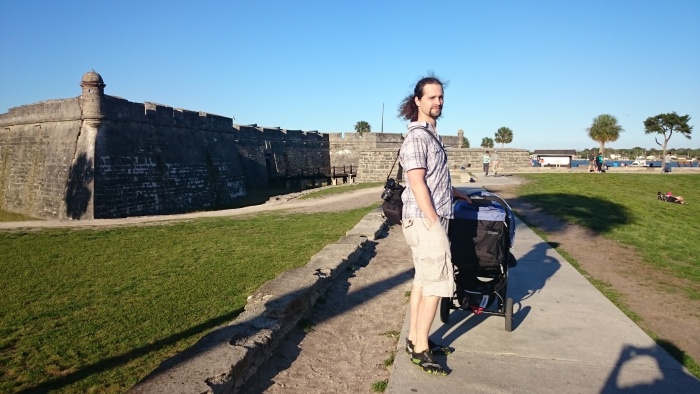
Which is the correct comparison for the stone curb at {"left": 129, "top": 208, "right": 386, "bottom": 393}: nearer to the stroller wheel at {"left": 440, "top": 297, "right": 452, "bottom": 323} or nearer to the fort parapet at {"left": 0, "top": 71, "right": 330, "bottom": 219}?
the stroller wheel at {"left": 440, "top": 297, "right": 452, "bottom": 323}

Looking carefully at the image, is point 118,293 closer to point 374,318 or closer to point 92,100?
point 374,318

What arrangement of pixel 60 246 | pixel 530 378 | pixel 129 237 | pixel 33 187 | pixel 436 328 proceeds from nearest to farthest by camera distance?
pixel 530 378 → pixel 436 328 → pixel 60 246 → pixel 129 237 → pixel 33 187

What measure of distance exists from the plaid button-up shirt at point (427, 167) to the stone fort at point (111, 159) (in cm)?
1473

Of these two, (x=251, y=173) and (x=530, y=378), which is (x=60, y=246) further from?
(x=251, y=173)

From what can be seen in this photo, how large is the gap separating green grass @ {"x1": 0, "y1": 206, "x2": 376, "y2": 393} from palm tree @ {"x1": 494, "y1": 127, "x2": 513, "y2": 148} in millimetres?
63791

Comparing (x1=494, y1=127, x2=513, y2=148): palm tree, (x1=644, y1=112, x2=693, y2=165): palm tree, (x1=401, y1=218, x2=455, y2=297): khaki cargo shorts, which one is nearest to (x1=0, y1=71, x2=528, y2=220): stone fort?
(x1=401, y1=218, x2=455, y2=297): khaki cargo shorts

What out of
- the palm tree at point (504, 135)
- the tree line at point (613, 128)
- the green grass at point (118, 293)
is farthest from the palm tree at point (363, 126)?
the green grass at point (118, 293)

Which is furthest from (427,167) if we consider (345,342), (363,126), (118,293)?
(363,126)

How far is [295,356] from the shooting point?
3369 millimetres

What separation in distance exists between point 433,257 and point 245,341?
145 centimetres

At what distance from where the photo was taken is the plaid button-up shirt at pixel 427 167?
2.83 meters

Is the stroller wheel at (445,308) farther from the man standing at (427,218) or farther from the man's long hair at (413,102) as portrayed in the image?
the man's long hair at (413,102)

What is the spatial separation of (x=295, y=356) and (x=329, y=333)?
0.55m

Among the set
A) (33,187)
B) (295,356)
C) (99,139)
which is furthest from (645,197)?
A: (33,187)
